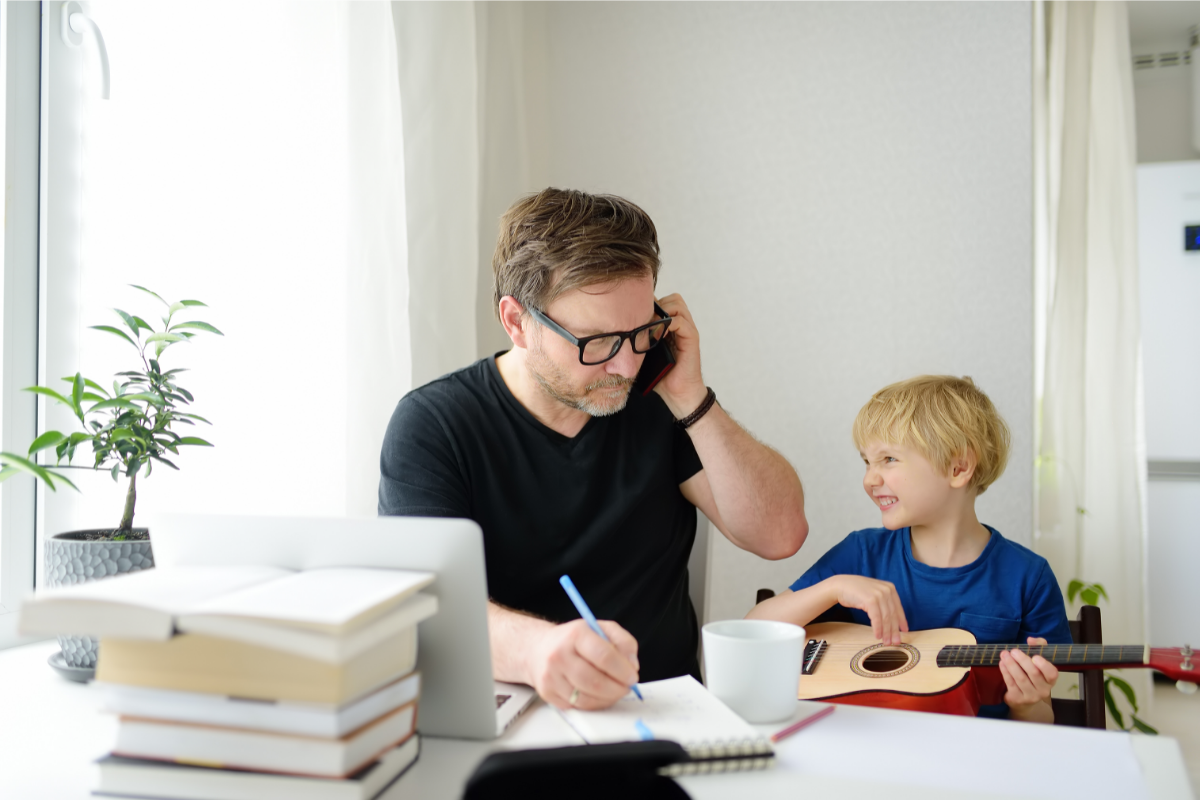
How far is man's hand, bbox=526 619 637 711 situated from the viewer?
28.9 inches

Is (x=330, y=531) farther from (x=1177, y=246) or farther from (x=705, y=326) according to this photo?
(x=1177, y=246)

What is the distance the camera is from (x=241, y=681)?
0.59 metres

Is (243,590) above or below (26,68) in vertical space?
below

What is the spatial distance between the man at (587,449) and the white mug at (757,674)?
0.56 m

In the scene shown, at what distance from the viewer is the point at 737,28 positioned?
7.28ft

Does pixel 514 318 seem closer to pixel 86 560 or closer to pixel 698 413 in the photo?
pixel 698 413

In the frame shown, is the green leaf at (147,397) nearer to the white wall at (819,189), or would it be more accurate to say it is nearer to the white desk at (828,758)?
the white desk at (828,758)

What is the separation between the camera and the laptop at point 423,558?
682 mm

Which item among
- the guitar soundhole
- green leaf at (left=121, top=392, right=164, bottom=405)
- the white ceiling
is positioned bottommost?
the guitar soundhole

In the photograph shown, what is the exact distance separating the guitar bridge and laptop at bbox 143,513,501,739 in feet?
2.22

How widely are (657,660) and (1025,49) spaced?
5.52ft

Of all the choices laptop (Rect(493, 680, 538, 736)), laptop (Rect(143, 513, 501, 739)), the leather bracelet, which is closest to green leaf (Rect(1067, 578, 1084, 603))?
the leather bracelet

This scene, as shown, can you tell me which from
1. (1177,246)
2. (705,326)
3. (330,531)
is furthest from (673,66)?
(1177,246)

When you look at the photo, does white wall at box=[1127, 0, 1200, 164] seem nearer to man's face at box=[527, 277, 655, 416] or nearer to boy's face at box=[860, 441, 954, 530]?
boy's face at box=[860, 441, 954, 530]
